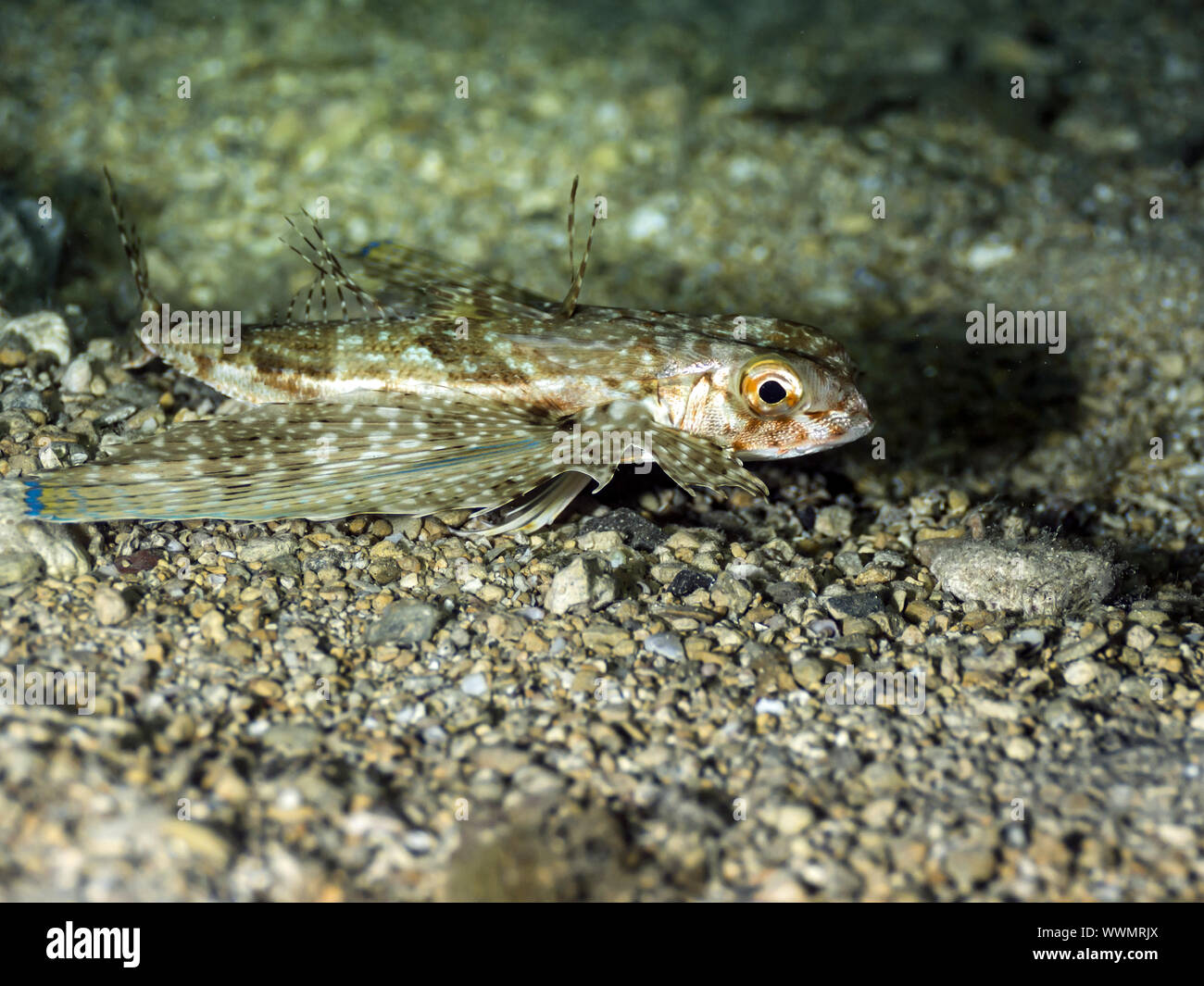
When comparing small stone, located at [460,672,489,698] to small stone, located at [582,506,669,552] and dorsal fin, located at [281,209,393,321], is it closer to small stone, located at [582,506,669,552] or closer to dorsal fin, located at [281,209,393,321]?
small stone, located at [582,506,669,552]

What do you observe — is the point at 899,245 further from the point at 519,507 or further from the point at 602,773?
the point at 602,773

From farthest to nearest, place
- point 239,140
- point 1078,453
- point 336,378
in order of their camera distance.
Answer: point 239,140
point 1078,453
point 336,378

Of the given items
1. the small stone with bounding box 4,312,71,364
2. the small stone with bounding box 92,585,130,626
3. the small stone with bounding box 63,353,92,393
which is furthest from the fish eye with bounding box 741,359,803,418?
the small stone with bounding box 4,312,71,364

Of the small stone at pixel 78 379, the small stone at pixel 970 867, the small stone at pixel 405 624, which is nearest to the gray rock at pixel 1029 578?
the small stone at pixel 970 867

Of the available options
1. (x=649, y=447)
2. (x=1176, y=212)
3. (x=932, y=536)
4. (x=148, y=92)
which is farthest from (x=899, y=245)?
(x=148, y=92)

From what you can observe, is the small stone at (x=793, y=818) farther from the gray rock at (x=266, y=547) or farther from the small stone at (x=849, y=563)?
the gray rock at (x=266, y=547)
